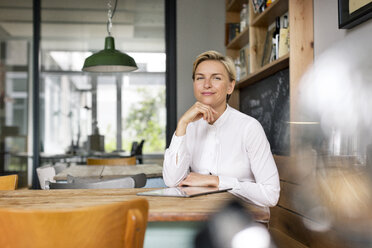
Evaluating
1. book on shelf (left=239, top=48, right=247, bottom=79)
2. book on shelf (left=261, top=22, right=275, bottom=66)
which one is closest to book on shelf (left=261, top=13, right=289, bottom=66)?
book on shelf (left=261, top=22, right=275, bottom=66)

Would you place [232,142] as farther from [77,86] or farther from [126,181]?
[77,86]

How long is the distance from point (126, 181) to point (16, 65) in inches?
182

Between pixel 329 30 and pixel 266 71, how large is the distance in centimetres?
125

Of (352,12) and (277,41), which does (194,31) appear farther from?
(352,12)

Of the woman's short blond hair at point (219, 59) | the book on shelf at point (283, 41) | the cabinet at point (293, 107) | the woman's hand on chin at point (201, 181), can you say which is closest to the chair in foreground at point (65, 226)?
the woman's hand on chin at point (201, 181)

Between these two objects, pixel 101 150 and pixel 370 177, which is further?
pixel 101 150

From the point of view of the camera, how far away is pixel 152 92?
602 centimetres

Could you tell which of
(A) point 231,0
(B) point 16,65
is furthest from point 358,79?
(B) point 16,65

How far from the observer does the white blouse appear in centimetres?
187

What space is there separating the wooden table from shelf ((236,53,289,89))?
2119 millimetres

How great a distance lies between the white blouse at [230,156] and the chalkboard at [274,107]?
142 cm

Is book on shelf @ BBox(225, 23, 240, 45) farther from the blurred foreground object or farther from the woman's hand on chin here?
the blurred foreground object

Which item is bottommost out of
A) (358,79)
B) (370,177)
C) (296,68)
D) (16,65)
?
(370,177)

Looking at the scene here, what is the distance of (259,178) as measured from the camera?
6.39 feet
